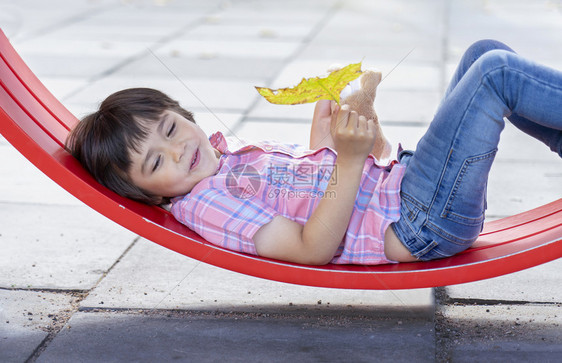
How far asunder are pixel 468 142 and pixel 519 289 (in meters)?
0.78

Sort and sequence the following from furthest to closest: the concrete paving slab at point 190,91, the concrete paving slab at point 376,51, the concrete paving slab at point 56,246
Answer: the concrete paving slab at point 376,51, the concrete paving slab at point 190,91, the concrete paving slab at point 56,246

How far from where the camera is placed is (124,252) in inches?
128

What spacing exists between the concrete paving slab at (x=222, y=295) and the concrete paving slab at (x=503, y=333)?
144 millimetres

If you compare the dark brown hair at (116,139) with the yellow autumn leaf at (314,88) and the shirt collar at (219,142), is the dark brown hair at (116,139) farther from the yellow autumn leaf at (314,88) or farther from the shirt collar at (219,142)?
the yellow autumn leaf at (314,88)

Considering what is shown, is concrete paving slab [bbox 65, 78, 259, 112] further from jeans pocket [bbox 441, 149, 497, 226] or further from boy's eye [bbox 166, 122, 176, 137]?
jeans pocket [bbox 441, 149, 497, 226]

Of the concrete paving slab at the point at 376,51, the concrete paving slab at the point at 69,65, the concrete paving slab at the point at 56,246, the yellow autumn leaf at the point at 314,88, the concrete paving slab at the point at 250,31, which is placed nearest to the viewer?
the yellow autumn leaf at the point at 314,88

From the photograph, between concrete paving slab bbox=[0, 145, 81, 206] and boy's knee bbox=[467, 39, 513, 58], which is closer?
boy's knee bbox=[467, 39, 513, 58]

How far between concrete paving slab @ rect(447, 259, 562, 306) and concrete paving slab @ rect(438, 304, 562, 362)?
0.22ft

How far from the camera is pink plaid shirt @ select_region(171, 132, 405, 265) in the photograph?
251cm

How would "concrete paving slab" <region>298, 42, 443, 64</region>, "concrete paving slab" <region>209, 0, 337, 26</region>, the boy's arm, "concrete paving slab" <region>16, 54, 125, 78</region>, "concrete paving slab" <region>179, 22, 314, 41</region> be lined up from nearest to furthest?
the boy's arm
"concrete paving slab" <region>16, 54, 125, 78</region>
"concrete paving slab" <region>298, 42, 443, 64</region>
"concrete paving slab" <region>179, 22, 314, 41</region>
"concrete paving slab" <region>209, 0, 337, 26</region>

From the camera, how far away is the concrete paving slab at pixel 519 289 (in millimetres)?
2824

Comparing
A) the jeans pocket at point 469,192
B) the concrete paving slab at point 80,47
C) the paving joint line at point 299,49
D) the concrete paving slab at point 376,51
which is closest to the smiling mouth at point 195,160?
the jeans pocket at point 469,192

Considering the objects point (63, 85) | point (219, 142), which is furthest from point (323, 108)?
point (63, 85)

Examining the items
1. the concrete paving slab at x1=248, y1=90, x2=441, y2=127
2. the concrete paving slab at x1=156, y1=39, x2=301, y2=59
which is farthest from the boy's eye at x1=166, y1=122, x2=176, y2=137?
the concrete paving slab at x1=156, y1=39, x2=301, y2=59
